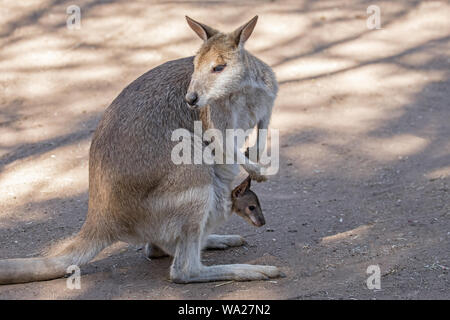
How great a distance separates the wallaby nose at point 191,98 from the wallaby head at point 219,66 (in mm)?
15

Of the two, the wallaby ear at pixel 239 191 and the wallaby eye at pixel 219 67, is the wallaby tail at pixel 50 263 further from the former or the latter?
the wallaby eye at pixel 219 67

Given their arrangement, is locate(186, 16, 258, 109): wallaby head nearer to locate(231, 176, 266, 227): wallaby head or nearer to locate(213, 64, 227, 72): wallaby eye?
locate(213, 64, 227, 72): wallaby eye

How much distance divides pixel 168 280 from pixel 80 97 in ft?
13.2

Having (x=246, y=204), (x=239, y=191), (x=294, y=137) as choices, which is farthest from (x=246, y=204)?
(x=294, y=137)

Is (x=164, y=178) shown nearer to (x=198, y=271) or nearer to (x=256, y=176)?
(x=198, y=271)

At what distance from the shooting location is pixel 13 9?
9352 mm

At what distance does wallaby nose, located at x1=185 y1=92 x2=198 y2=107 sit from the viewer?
417 centimetres

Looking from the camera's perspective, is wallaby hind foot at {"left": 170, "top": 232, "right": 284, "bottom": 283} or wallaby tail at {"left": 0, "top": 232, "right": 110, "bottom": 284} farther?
wallaby hind foot at {"left": 170, "top": 232, "right": 284, "bottom": 283}

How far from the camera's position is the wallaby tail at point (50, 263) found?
4.30m

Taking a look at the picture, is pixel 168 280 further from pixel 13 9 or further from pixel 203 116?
pixel 13 9

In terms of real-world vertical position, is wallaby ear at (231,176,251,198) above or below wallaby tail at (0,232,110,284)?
above

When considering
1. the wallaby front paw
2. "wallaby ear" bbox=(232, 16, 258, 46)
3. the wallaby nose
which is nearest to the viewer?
the wallaby nose

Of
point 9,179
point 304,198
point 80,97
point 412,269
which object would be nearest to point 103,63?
point 80,97

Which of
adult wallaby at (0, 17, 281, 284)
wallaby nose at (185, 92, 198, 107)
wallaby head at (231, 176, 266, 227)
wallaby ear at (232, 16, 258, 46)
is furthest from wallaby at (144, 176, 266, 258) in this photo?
wallaby ear at (232, 16, 258, 46)
